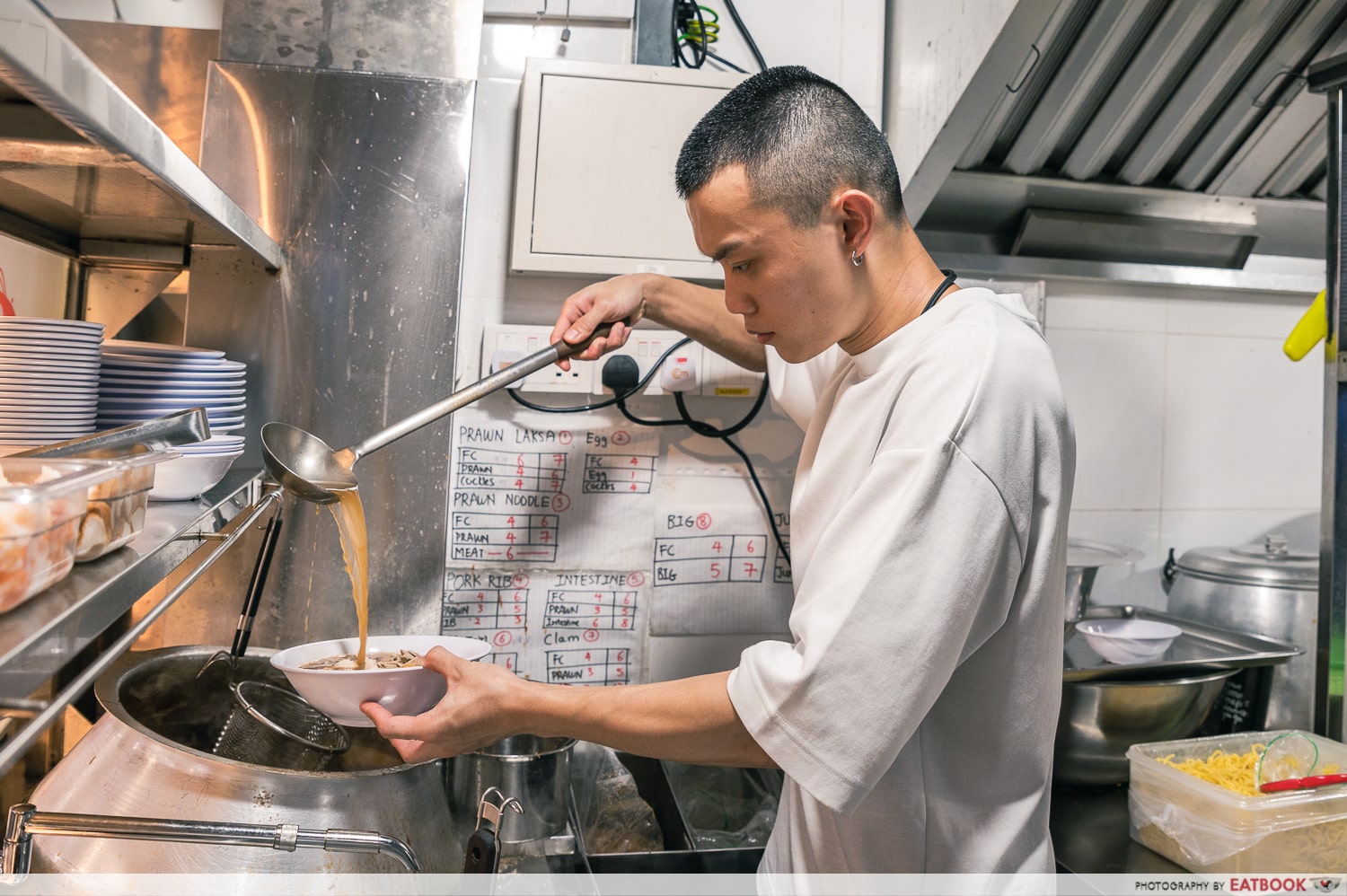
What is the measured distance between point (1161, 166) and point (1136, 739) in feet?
3.83

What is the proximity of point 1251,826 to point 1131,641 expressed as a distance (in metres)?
Result: 0.40

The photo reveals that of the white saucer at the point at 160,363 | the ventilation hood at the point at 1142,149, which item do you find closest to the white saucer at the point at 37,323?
the white saucer at the point at 160,363

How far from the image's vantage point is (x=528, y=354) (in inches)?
63.6

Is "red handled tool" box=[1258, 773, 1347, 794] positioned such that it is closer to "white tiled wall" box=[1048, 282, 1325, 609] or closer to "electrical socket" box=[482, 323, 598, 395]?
"white tiled wall" box=[1048, 282, 1325, 609]

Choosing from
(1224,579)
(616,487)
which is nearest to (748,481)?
(616,487)

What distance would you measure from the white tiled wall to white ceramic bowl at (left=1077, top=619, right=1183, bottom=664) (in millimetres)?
293

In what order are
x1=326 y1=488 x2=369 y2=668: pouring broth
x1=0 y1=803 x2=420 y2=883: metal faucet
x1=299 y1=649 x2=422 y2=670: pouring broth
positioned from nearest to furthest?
x1=0 y1=803 x2=420 y2=883: metal faucet
x1=299 y1=649 x2=422 y2=670: pouring broth
x1=326 y1=488 x2=369 y2=668: pouring broth

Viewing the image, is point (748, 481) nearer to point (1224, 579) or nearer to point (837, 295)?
point (837, 295)

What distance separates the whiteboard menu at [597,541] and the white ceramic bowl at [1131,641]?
0.60 meters

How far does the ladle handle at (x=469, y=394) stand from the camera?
125cm

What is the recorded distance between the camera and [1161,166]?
1.81 m

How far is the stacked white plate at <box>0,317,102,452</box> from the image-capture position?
86cm

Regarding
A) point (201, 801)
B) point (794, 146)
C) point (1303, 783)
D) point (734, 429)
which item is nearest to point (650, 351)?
point (734, 429)

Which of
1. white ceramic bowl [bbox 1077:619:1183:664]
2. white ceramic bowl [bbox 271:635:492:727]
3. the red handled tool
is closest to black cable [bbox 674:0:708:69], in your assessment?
white ceramic bowl [bbox 271:635:492:727]
